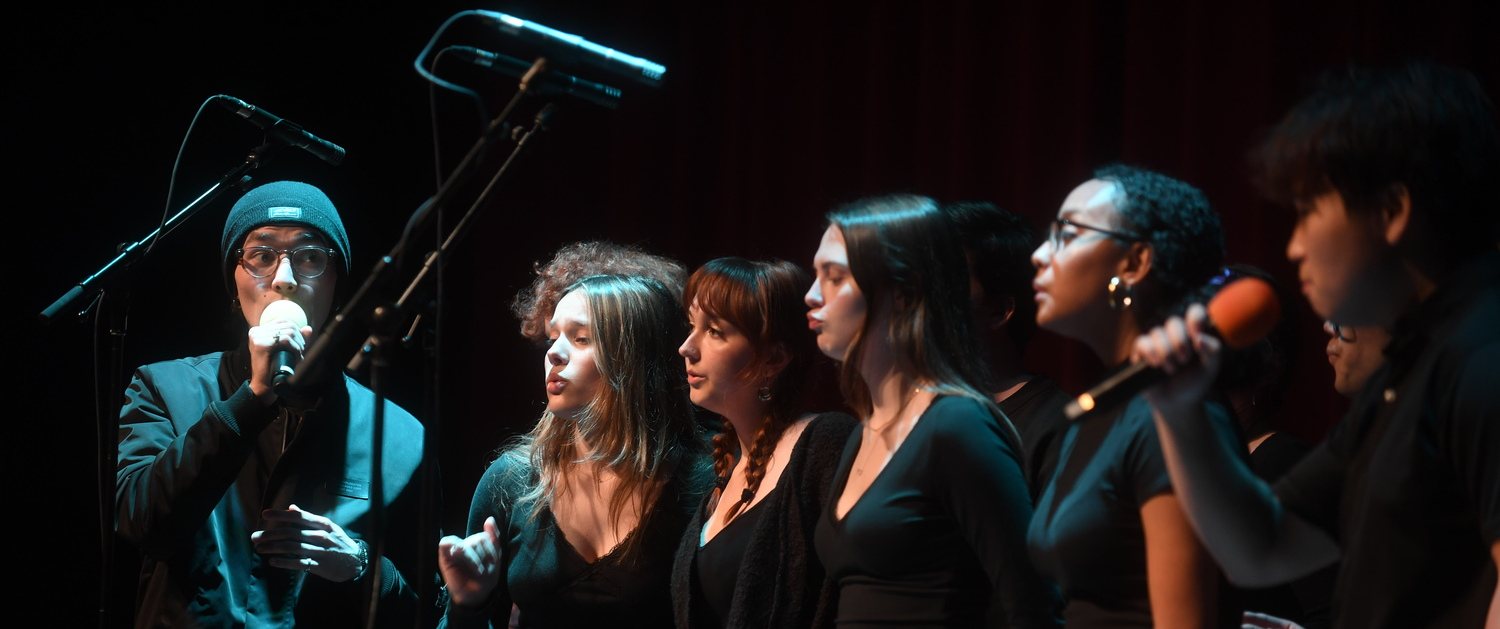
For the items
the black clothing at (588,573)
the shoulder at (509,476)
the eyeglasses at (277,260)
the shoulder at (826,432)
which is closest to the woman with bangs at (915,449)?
the shoulder at (826,432)

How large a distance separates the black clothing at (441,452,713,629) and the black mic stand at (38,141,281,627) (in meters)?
0.74

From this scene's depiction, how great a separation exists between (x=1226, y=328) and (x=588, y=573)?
181 centimetres

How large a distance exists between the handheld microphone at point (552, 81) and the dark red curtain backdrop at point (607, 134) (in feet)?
4.41

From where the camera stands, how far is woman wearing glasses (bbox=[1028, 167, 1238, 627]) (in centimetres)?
185

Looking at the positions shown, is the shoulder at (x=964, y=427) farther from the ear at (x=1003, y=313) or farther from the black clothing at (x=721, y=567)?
the ear at (x=1003, y=313)

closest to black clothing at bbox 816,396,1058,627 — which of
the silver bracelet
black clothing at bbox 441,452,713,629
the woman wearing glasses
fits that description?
the woman wearing glasses

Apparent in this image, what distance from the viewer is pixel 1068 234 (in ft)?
6.94

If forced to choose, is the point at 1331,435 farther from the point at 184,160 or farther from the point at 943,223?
the point at 184,160

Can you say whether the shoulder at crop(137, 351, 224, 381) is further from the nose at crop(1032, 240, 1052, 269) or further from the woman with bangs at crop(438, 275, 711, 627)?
the nose at crop(1032, 240, 1052, 269)

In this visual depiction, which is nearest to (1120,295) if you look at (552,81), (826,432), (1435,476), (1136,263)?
(1136,263)

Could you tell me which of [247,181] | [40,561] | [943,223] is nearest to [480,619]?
[247,181]

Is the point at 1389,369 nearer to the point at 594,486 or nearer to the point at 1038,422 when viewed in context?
the point at 1038,422

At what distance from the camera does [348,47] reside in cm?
467

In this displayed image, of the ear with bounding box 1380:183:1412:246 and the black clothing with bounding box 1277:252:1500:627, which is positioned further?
the ear with bounding box 1380:183:1412:246
